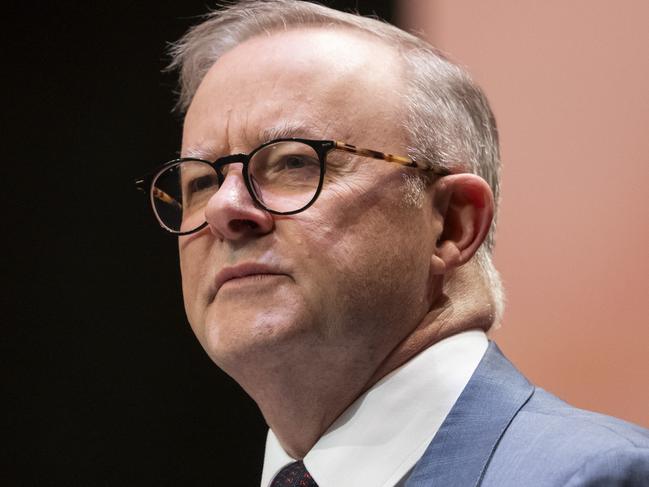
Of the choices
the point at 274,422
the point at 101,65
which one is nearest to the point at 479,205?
the point at 274,422

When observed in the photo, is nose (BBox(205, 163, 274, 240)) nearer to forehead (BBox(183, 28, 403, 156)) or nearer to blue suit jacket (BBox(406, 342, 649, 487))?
forehead (BBox(183, 28, 403, 156))

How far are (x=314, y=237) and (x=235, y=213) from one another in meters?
0.12

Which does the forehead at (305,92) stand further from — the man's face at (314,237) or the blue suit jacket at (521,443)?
the blue suit jacket at (521,443)

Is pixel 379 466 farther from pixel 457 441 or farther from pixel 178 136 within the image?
pixel 178 136

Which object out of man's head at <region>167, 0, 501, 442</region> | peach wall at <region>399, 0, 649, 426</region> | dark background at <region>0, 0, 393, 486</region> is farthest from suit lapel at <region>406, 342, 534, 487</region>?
dark background at <region>0, 0, 393, 486</region>

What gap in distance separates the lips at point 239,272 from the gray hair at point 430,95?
29 centimetres

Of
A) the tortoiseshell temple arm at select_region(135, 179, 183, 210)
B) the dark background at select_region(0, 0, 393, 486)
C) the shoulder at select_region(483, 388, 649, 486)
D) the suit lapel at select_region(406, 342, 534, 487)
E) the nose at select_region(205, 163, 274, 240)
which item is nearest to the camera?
the shoulder at select_region(483, 388, 649, 486)

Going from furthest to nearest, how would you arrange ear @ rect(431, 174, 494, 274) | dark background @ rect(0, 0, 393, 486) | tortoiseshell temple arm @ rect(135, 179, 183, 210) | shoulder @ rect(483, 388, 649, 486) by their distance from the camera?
dark background @ rect(0, 0, 393, 486) < tortoiseshell temple arm @ rect(135, 179, 183, 210) < ear @ rect(431, 174, 494, 274) < shoulder @ rect(483, 388, 649, 486)

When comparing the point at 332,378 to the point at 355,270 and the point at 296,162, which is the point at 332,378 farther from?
the point at 296,162

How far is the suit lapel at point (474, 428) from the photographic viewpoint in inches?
46.7

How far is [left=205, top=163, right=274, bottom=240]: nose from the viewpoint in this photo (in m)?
1.29

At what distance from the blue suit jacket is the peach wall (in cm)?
34

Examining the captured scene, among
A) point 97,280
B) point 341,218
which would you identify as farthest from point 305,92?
point 97,280

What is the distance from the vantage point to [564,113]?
5.53 feet
